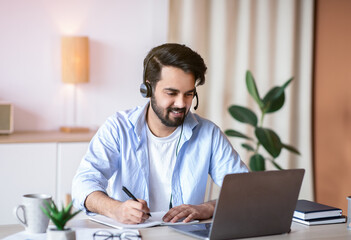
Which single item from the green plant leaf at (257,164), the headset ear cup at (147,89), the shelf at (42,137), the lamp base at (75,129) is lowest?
the green plant leaf at (257,164)

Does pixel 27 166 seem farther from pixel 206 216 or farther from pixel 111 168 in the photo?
pixel 206 216

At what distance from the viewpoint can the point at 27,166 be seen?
3.01 m

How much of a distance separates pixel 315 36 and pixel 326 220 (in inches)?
101

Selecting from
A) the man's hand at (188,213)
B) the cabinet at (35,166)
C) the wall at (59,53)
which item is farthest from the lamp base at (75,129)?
the man's hand at (188,213)

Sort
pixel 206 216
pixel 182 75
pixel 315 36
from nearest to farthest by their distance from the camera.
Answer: pixel 206 216 → pixel 182 75 → pixel 315 36

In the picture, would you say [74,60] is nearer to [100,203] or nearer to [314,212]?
[100,203]

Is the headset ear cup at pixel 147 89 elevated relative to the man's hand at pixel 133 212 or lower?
elevated

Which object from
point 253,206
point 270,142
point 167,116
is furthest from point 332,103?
point 253,206

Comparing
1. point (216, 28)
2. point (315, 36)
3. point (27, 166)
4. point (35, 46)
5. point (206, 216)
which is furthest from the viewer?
point (315, 36)

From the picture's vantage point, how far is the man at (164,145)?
2.00 m

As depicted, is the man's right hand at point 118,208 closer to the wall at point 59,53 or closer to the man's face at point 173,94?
the man's face at point 173,94

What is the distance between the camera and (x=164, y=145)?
2.11 metres

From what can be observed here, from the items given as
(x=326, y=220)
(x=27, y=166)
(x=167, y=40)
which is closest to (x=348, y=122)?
(x=167, y=40)

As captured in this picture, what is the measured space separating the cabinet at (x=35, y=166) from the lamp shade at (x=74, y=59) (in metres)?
0.47
